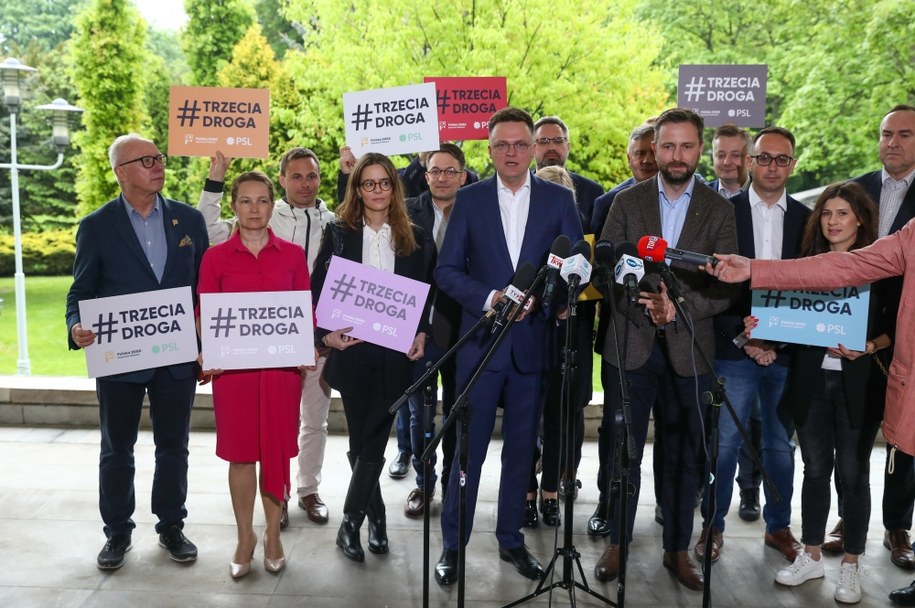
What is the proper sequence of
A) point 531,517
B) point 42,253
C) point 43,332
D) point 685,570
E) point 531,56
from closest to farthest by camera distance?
point 685,570 < point 531,517 < point 531,56 < point 43,332 < point 42,253

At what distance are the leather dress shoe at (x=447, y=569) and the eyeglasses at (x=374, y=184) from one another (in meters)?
1.77

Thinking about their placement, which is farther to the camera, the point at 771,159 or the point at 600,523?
the point at 600,523

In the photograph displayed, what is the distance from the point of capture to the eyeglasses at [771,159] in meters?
4.22

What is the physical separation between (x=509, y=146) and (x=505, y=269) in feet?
1.86

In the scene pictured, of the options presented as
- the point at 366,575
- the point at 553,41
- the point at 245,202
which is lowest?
the point at 366,575

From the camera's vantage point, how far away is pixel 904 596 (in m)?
3.88

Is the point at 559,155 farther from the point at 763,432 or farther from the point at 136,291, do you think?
the point at 136,291

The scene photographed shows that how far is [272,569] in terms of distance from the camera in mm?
4125

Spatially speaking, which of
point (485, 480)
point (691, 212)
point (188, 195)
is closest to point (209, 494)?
point (485, 480)

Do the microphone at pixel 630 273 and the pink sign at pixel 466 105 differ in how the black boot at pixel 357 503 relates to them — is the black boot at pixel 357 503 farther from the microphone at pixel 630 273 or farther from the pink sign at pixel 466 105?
the pink sign at pixel 466 105

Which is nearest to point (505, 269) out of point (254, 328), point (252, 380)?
point (254, 328)

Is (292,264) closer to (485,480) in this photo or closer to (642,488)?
(485,480)

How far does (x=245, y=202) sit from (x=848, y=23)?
1504 cm

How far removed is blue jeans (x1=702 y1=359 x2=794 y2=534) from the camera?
14.0 feet
